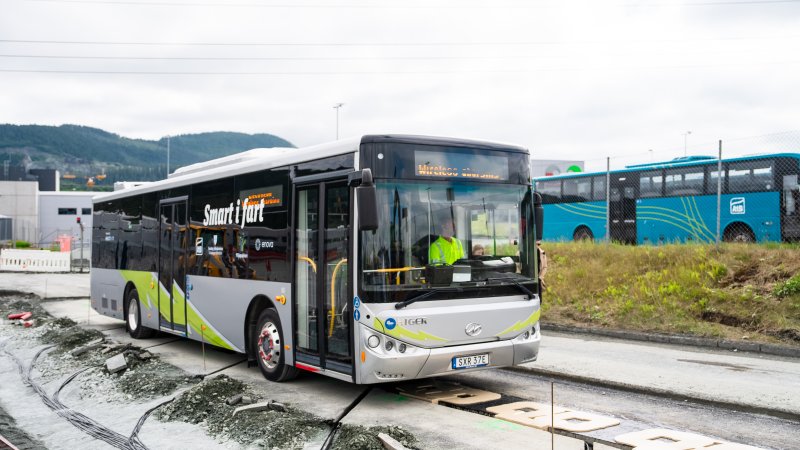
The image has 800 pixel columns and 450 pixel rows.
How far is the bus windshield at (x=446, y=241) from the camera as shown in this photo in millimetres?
7988

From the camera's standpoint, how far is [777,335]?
12.8 m

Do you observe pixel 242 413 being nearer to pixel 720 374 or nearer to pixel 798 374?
pixel 720 374

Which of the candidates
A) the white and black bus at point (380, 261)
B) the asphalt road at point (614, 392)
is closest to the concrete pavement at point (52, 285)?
the asphalt road at point (614, 392)

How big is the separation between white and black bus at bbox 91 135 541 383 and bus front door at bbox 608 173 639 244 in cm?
1791

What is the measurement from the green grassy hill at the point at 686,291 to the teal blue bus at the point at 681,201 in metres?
1.25

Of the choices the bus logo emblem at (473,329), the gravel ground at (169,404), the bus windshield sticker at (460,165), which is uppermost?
the bus windshield sticker at (460,165)

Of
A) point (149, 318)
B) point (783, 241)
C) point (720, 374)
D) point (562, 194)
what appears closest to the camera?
point (720, 374)

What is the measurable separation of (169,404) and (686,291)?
10969 mm

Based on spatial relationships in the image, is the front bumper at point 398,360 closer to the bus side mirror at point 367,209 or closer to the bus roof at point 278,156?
the bus side mirror at point 367,209

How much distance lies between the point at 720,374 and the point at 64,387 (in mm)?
9069

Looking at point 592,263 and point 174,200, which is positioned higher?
point 174,200

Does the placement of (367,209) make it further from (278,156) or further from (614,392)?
(614,392)

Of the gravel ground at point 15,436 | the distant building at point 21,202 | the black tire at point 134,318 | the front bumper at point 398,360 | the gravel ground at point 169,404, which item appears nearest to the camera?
the gravel ground at point 169,404

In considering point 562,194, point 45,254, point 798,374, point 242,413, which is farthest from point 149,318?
point 45,254
